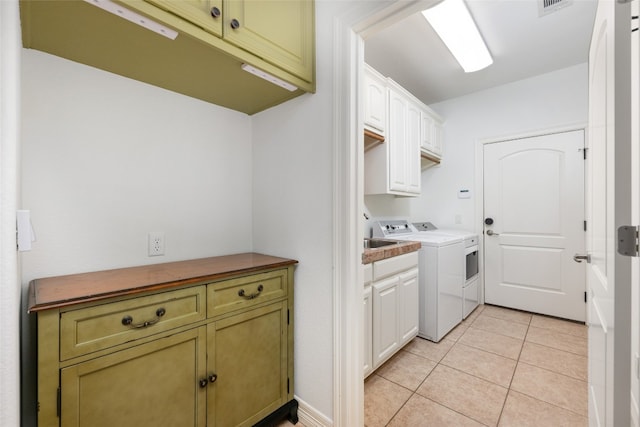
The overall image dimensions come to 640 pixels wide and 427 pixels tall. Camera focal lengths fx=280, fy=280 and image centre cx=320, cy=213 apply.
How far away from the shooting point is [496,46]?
97.5 inches

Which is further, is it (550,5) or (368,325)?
(550,5)

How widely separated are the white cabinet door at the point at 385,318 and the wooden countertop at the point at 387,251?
7.2 inches

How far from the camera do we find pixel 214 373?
1.21 meters

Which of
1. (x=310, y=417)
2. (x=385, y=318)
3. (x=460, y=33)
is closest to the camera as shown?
(x=310, y=417)

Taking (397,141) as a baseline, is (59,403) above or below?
below

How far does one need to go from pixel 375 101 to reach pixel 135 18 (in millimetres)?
1748

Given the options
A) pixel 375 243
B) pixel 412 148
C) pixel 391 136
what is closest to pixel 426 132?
pixel 412 148

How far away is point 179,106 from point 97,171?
537 millimetres

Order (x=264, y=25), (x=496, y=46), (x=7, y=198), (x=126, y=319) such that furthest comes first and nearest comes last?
(x=496, y=46) → (x=264, y=25) → (x=126, y=319) → (x=7, y=198)

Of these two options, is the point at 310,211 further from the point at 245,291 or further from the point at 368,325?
the point at 368,325

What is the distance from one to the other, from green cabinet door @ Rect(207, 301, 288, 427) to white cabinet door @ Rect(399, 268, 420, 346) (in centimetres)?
101

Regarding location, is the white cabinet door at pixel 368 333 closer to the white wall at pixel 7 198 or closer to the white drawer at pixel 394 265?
the white drawer at pixel 394 265

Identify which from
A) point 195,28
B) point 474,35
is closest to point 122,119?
point 195,28

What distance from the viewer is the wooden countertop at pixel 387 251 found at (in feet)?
5.66
